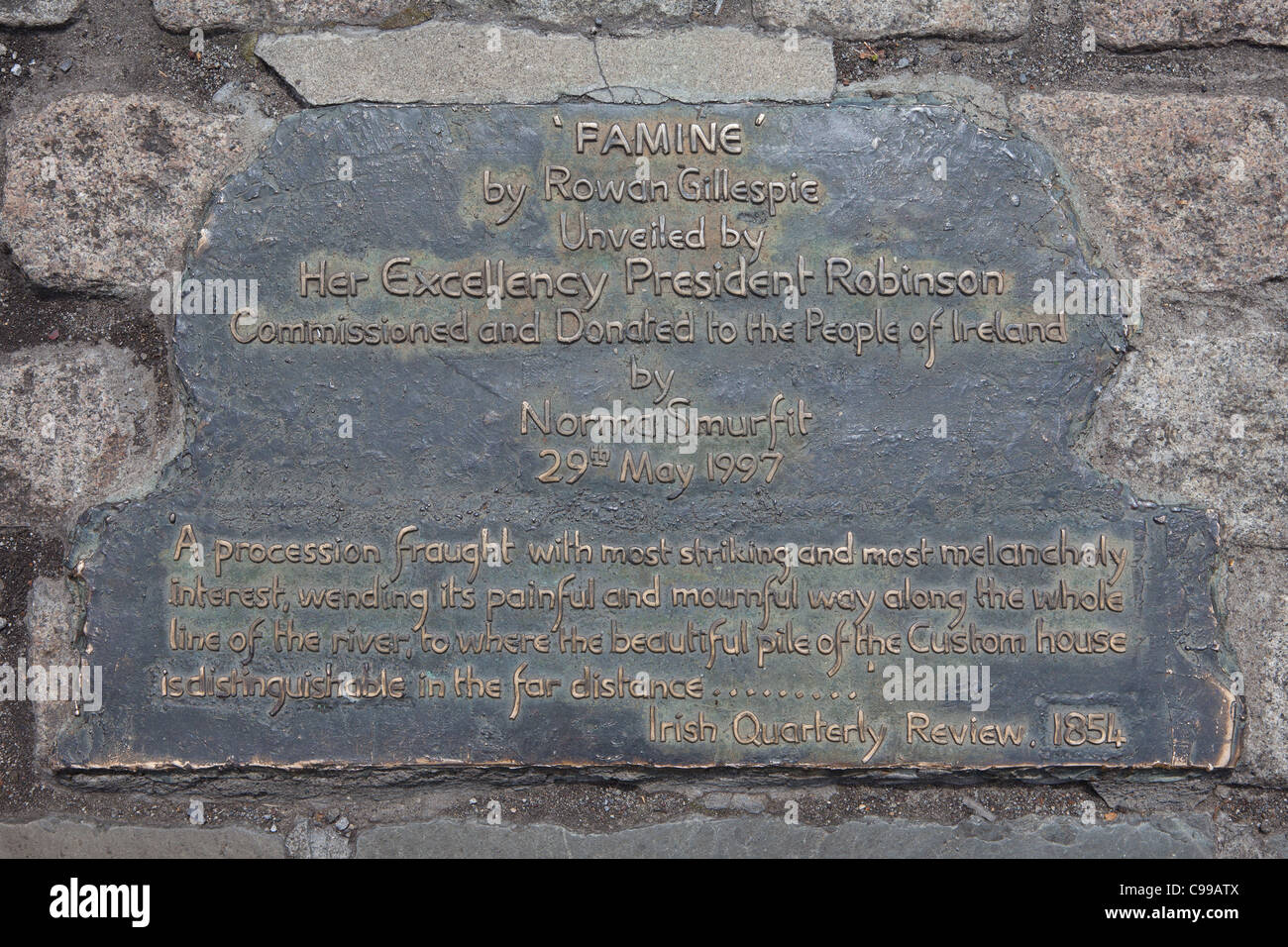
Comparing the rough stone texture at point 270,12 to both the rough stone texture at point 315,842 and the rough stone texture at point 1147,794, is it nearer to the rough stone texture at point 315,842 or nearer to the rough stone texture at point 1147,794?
the rough stone texture at point 315,842

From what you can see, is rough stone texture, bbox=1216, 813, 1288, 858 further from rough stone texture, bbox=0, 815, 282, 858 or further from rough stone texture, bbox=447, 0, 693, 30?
rough stone texture, bbox=447, 0, 693, 30

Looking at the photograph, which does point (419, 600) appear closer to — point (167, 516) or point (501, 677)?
point (501, 677)

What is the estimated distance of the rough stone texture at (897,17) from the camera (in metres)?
2.34

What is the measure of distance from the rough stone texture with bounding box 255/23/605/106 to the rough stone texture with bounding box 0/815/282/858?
1.79 m

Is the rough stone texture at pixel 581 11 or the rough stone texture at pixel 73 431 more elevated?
the rough stone texture at pixel 581 11

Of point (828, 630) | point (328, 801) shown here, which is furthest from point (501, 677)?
point (828, 630)

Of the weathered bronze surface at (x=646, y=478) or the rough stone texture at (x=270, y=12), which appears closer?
the weathered bronze surface at (x=646, y=478)

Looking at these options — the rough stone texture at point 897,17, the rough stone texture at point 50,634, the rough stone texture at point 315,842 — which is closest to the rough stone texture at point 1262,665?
the rough stone texture at point 897,17

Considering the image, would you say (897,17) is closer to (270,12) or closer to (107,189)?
(270,12)

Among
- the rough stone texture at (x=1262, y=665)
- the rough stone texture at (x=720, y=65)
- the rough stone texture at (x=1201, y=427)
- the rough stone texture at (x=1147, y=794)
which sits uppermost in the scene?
the rough stone texture at (x=720, y=65)

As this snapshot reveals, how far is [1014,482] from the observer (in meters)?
2.22

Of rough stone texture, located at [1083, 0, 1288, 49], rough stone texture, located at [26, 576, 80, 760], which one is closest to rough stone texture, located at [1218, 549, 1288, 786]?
rough stone texture, located at [1083, 0, 1288, 49]

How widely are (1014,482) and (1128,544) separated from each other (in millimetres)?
300

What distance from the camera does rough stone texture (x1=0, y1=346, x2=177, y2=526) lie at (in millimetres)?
2318
